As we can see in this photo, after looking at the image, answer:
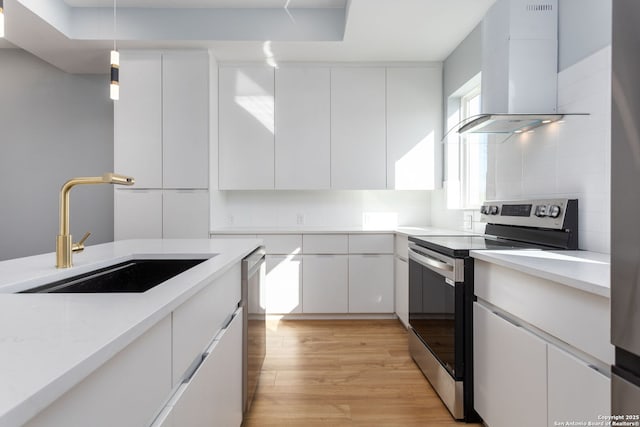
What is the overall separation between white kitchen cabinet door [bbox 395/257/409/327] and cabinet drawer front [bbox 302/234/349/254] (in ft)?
1.72

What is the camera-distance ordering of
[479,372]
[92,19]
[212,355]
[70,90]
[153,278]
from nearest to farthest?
[212,355], [153,278], [479,372], [92,19], [70,90]

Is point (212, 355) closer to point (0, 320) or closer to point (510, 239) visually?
point (0, 320)

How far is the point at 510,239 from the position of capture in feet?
7.44

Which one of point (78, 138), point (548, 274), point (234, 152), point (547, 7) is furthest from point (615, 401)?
point (78, 138)

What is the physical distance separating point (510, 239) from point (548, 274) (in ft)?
3.50

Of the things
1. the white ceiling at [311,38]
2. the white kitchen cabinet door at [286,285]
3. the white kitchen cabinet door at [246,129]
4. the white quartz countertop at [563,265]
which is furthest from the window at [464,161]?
the white kitchen cabinet door at [246,129]

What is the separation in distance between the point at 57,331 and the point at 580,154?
219 cm

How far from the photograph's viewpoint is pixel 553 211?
1.94 metres

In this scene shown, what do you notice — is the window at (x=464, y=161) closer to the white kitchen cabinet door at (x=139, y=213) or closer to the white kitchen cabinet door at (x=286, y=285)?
the white kitchen cabinet door at (x=286, y=285)

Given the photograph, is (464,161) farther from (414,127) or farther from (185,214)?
(185,214)

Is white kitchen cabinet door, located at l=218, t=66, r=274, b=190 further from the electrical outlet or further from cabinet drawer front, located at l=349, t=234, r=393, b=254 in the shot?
the electrical outlet

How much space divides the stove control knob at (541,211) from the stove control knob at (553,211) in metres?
0.02

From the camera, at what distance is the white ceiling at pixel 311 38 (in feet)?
9.37

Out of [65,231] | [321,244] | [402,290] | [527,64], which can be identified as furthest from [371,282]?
[65,231]
